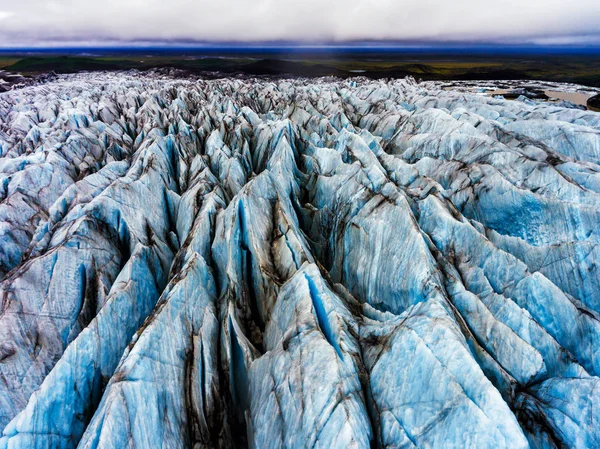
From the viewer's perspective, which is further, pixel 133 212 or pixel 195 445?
pixel 133 212

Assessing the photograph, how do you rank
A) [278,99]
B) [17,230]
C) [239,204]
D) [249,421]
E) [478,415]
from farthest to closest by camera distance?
[278,99], [17,230], [239,204], [249,421], [478,415]

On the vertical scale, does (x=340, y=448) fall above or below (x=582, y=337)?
above

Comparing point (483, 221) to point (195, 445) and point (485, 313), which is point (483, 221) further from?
point (195, 445)

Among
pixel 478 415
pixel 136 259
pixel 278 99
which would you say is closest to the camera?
pixel 478 415

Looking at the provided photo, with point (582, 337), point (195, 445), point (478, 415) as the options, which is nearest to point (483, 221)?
point (582, 337)

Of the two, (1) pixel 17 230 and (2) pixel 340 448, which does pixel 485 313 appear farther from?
(1) pixel 17 230

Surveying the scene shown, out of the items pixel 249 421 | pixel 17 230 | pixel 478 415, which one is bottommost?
pixel 249 421

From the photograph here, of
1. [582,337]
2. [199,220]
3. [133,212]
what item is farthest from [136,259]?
[582,337]
